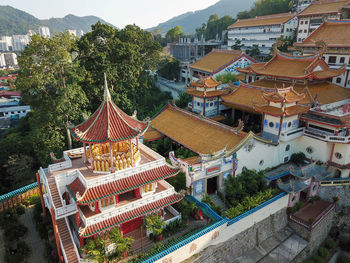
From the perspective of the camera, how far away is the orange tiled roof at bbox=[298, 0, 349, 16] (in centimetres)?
4131

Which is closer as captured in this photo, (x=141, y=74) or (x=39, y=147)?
(x=39, y=147)

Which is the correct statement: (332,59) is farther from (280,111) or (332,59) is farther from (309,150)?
(280,111)

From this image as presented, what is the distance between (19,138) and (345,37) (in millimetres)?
37392

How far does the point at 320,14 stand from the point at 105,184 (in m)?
45.4

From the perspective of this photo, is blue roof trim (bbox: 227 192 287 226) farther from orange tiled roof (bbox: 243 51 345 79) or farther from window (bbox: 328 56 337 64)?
window (bbox: 328 56 337 64)

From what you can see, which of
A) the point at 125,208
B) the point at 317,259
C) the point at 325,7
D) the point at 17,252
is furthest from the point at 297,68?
the point at 325,7

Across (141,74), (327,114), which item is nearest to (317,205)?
(327,114)

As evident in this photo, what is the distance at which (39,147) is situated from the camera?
25.2 metres

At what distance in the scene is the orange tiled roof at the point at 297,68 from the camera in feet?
79.2

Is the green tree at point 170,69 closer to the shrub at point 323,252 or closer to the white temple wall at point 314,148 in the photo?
the white temple wall at point 314,148

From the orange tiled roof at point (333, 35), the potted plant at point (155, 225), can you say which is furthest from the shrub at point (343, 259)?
the orange tiled roof at point (333, 35)

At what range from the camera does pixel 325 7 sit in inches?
1703

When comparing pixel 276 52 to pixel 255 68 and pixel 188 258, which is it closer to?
pixel 255 68

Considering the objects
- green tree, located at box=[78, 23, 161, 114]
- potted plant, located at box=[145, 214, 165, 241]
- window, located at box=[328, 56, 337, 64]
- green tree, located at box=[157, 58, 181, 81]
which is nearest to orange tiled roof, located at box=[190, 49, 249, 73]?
green tree, located at box=[157, 58, 181, 81]
